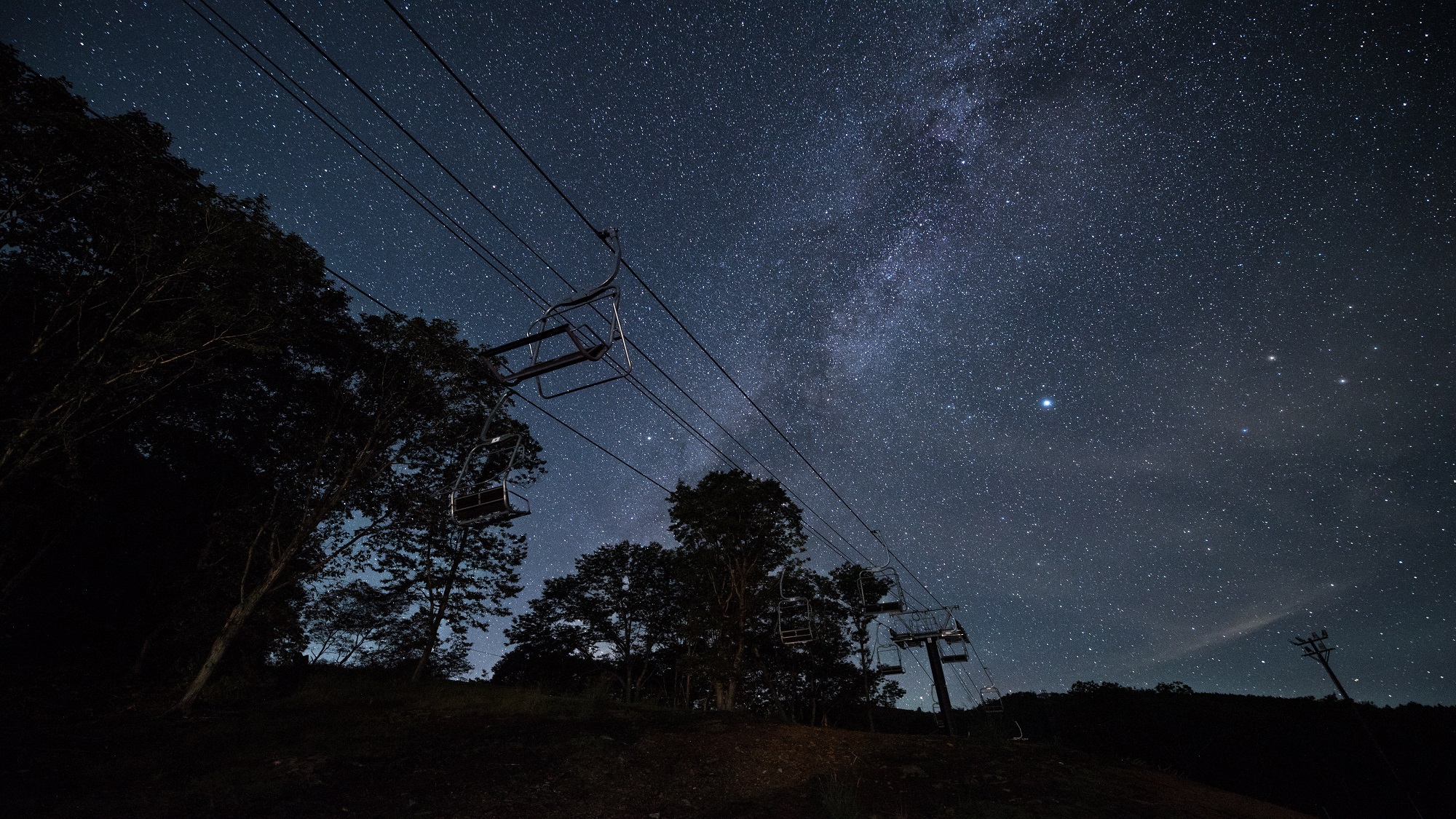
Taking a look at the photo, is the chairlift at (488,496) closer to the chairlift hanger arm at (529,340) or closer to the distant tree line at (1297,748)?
the chairlift hanger arm at (529,340)

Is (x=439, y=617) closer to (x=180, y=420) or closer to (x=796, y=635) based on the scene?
(x=180, y=420)

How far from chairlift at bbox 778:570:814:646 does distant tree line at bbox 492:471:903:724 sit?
264mm

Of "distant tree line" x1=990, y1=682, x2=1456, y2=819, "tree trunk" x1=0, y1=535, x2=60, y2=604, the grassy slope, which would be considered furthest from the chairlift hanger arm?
"distant tree line" x1=990, y1=682, x2=1456, y2=819

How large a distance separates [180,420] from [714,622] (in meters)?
23.0

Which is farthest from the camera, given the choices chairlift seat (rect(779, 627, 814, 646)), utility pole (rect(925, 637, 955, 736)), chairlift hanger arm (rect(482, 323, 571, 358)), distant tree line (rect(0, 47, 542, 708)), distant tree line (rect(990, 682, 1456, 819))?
distant tree line (rect(990, 682, 1456, 819))

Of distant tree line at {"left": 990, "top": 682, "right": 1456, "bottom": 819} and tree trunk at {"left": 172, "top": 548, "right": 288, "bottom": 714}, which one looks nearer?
tree trunk at {"left": 172, "top": 548, "right": 288, "bottom": 714}

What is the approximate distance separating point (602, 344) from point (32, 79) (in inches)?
639

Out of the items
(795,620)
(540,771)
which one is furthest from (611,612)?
(540,771)

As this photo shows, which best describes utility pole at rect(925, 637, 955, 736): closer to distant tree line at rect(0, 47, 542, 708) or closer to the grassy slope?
the grassy slope

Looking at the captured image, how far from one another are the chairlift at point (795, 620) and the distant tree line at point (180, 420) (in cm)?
1266

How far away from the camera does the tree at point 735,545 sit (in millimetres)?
28531

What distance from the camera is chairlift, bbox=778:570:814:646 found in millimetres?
20406

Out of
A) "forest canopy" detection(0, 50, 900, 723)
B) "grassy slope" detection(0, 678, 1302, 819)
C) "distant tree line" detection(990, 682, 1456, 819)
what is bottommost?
"grassy slope" detection(0, 678, 1302, 819)

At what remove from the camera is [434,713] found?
1566cm
